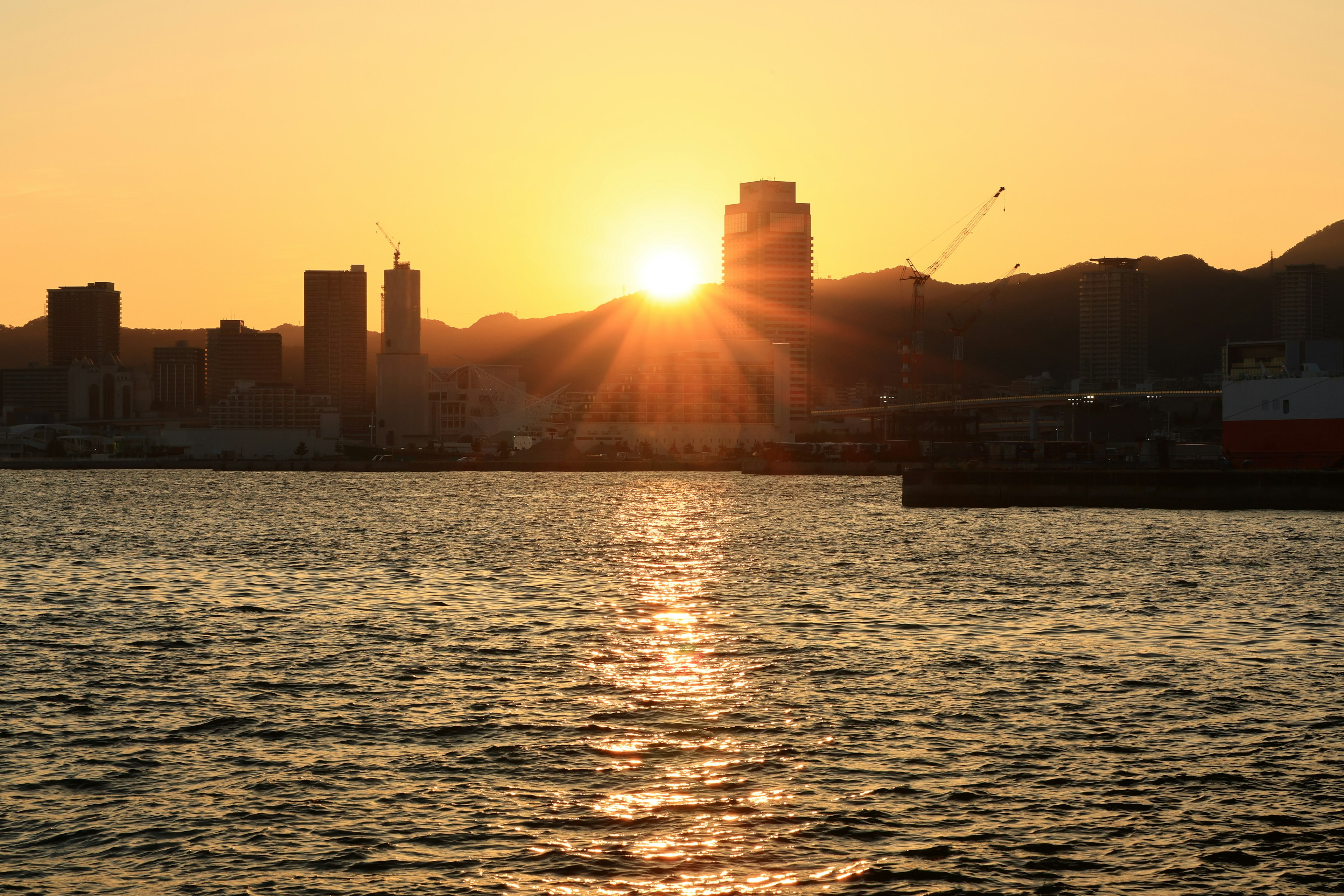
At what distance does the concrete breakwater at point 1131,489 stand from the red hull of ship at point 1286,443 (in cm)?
1138

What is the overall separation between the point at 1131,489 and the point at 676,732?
9493cm

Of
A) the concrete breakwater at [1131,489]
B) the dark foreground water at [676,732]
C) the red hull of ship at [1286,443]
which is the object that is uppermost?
the red hull of ship at [1286,443]

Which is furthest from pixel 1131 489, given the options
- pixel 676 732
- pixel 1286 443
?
pixel 676 732

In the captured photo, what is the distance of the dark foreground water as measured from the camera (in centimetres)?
1777

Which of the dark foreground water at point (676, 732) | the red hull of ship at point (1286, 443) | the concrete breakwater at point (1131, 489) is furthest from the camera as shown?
the red hull of ship at point (1286, 443)

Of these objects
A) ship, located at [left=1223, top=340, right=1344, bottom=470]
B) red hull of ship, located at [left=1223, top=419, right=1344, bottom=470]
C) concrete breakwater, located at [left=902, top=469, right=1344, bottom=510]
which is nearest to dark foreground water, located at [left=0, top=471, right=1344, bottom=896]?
concrete breakwater, located at [left=902, top=469, right=1344, bottom=510]

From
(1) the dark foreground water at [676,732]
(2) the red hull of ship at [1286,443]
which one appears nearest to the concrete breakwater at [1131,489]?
(2) the red hull of ship at [1286,443]

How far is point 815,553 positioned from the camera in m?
70.6

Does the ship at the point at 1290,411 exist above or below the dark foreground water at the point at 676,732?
above

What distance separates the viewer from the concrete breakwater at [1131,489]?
342 ft

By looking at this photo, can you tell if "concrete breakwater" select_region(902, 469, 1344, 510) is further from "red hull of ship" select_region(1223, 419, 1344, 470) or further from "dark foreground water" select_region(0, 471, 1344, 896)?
"dark foreground water" select_region(0, 471, 1344, 896)

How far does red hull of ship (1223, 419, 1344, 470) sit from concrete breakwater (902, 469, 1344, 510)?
37.3 ft

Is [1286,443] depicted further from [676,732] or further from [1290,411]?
[676,732]

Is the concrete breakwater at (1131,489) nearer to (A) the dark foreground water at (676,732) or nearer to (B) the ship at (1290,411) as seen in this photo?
(B) the ship at (1290,411)
